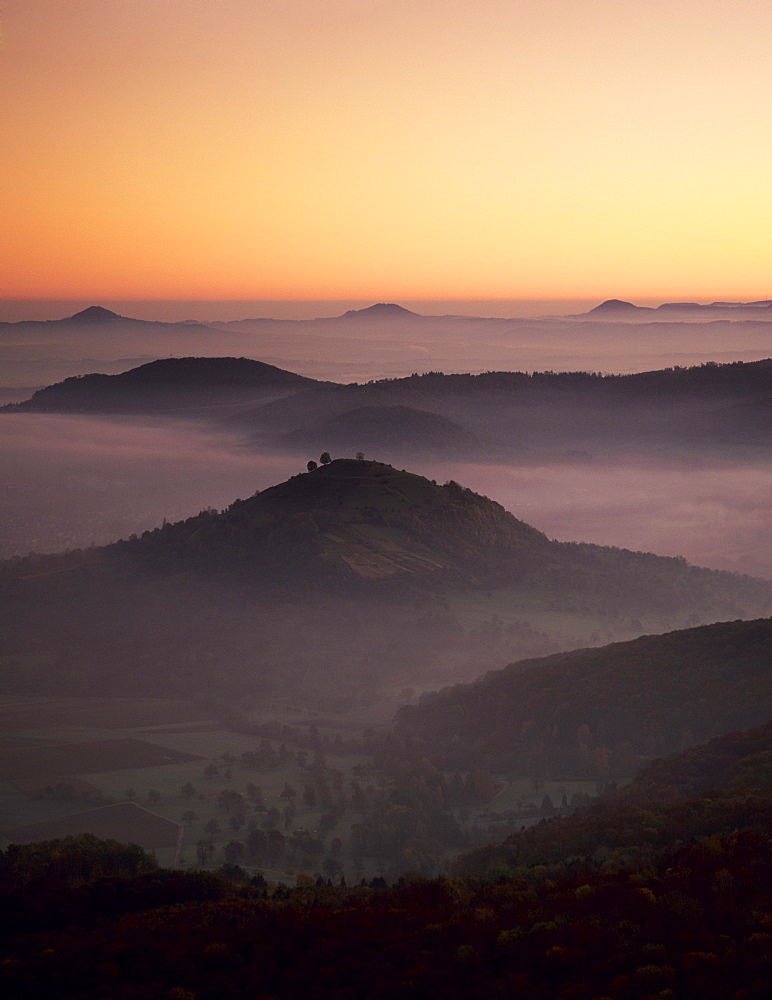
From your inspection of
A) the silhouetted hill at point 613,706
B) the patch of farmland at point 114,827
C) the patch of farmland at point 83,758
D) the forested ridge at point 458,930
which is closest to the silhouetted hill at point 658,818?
the forested ridge at point 458,930

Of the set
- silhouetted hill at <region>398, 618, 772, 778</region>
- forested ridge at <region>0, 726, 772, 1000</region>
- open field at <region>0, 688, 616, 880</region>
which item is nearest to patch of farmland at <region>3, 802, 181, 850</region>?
open field at <region>0, 688, 616, 880</region>

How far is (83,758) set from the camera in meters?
166

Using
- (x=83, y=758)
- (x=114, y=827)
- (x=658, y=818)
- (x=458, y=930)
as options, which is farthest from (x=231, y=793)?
(x=458, y=930)

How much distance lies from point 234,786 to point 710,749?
78.8 metres

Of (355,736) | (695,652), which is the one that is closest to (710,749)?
(695,652)

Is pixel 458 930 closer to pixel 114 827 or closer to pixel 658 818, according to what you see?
pixel 658 818

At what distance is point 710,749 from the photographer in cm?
9138

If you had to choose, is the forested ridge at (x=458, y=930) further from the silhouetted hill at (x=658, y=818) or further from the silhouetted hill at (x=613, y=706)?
the silhouetted hill at (x=613, y=706)

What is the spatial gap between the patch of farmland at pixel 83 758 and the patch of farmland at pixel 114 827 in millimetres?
Answer: 22004

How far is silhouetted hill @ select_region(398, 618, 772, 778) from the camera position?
123312 millimetres

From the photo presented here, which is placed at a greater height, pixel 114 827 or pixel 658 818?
pixel 658 818

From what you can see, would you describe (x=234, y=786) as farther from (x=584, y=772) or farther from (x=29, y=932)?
(x=29, y=932)

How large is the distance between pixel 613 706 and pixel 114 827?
68276 mm

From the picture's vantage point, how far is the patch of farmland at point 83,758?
15812 centimetres
